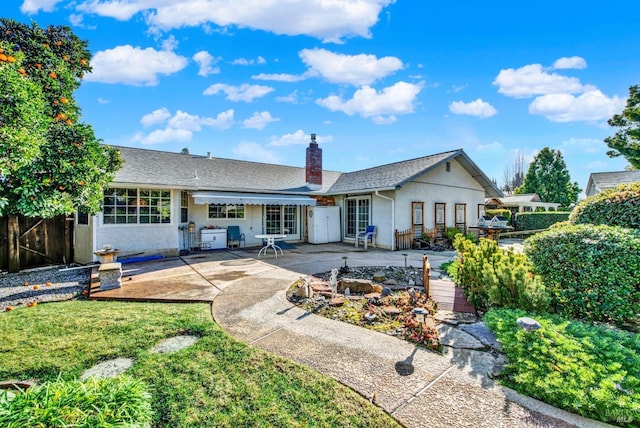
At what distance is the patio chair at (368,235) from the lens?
17.4 m

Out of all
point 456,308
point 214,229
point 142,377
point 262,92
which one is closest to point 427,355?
point 456,308

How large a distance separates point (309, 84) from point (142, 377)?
52.1 feet

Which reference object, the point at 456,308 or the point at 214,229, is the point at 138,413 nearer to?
the point at 456,308

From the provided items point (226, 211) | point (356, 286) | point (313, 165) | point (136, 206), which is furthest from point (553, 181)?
point (136, 206)

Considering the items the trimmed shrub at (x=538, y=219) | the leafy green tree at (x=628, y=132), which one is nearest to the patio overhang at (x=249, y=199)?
the trimmed shrub at (x=538, y=219)

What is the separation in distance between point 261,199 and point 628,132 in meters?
28.3

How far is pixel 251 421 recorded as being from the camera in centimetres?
306

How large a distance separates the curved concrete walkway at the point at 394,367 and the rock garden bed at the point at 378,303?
1.06ft

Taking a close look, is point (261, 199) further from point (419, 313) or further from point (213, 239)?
point (419, 313)

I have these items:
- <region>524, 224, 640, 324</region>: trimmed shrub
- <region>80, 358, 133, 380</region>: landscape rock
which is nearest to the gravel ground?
<region>80, 358, 133, 380</region>: landscape rock

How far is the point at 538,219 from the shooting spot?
27.8 meters

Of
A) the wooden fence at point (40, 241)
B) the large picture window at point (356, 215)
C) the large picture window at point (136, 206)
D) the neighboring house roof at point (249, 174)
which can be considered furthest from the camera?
the large picture window at point (356, 215)

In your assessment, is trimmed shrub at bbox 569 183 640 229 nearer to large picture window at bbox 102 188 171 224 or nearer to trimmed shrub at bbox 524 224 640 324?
trimmed shrub at bbox 524 224 640 324

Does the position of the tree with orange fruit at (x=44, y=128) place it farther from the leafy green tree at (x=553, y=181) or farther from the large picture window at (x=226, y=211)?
the leafy green tree at (x=553, y=181)
